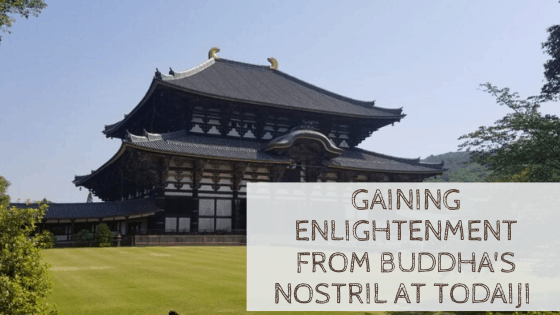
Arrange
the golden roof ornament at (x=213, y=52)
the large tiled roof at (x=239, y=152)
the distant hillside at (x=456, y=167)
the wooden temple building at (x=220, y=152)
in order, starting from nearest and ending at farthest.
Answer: the large tiled roof at (x=239, y=152) < the wooden temple building at (x=220, y=152) < the golden roof ornament at (x=213, y=52) < the distant hillside at (x=456, y=167)

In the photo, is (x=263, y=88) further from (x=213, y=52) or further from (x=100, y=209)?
(x=100, y=209)

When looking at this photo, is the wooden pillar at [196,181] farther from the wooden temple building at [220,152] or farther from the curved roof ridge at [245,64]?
the curved roof ridge at [245,64]

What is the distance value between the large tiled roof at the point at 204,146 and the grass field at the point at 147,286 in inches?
490

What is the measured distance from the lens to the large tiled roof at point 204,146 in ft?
99.3

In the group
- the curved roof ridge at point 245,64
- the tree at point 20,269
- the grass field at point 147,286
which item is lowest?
the grass field at point 147,286

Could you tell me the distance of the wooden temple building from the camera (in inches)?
1257

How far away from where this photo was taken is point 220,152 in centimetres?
3338

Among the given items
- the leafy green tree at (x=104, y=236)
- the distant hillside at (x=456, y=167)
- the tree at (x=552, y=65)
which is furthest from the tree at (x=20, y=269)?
the distant hillside at (x=456, y=167)

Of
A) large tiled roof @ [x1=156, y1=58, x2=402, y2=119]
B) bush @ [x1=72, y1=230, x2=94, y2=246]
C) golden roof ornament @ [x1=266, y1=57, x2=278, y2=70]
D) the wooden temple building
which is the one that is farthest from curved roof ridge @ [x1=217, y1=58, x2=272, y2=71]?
bush @ [x1=72, y1=230, x2=94, y2=246]

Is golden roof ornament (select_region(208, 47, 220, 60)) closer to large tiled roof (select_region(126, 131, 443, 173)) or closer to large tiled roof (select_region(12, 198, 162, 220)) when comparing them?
large tiled roof (select_region(126, 131, 443, 173))

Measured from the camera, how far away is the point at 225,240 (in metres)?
30.5

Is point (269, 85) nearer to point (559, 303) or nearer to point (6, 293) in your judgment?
point (559, 303)

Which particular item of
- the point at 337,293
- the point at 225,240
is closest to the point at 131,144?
the point at 225,240

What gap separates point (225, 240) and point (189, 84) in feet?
44.1
